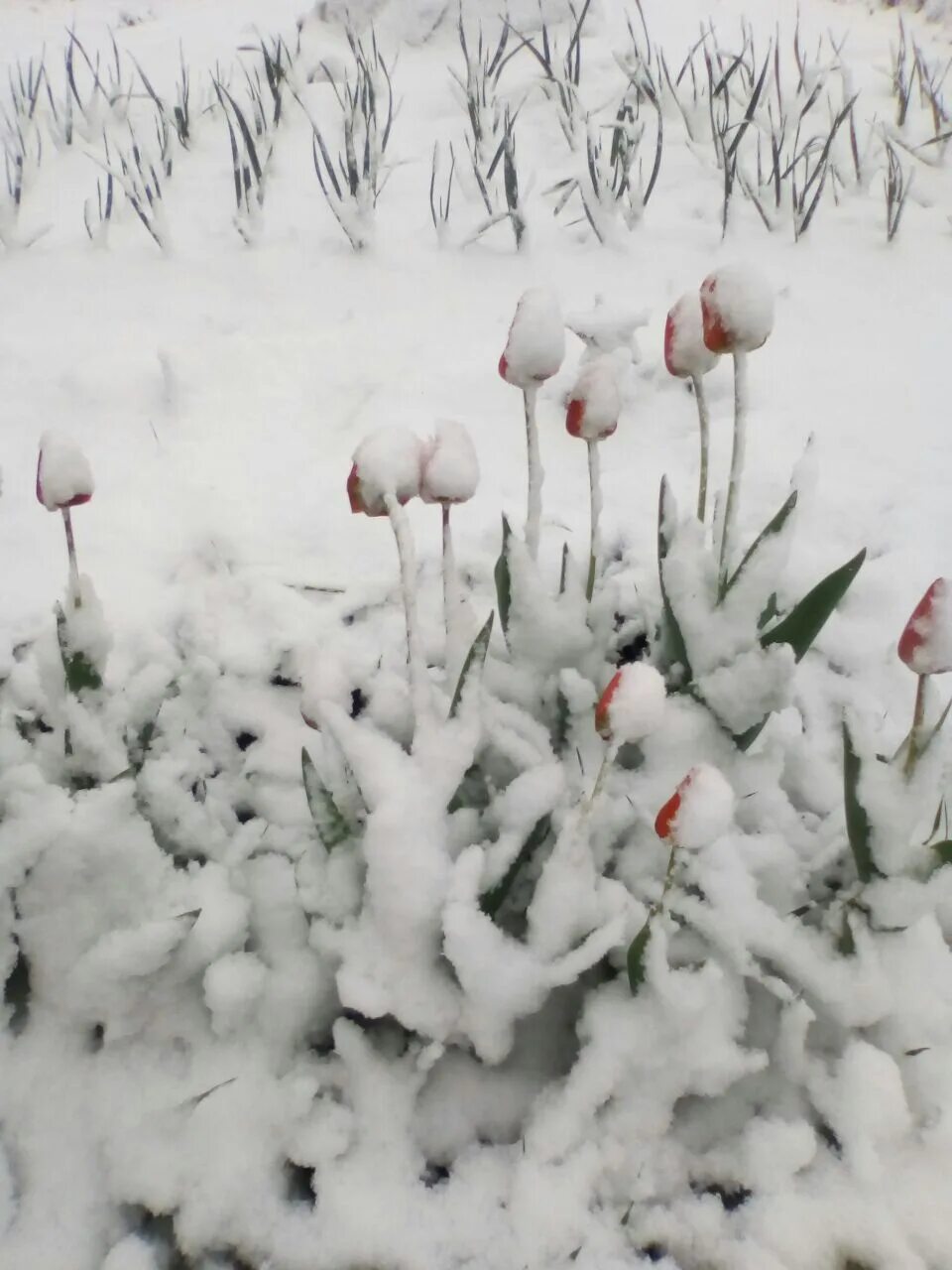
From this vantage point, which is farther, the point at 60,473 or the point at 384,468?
the point at 60,473

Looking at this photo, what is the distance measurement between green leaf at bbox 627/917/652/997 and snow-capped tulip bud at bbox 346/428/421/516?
0.36m

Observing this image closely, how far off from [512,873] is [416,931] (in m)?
0.09

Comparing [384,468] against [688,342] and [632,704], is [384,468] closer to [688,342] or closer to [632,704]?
[632,704]

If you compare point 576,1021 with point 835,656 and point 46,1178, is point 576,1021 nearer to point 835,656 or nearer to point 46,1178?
point 46,1178

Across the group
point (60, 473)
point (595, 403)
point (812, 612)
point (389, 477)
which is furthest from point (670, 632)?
point (60, 473)

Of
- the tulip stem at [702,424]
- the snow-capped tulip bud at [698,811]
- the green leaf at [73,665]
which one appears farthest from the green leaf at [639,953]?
the green leaf at [73,665]

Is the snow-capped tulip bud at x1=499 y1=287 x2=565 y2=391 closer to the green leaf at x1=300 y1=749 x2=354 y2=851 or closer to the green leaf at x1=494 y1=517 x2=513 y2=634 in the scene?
the green leaf at x1=494 y1=517 x2=513 y2=634

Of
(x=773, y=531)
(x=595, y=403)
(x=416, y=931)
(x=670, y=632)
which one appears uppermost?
(x=595, y=403)

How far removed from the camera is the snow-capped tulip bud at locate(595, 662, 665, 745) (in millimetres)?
600

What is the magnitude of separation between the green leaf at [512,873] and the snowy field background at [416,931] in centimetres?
2

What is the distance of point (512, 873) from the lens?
2.38 ft

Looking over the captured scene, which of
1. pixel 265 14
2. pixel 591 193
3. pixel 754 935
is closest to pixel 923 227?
pixel 591 193

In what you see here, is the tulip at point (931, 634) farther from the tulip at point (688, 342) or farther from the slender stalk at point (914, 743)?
the tulip at point (688, 342)

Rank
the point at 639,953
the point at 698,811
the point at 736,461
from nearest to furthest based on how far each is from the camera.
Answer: the point at 698,811
the point at 639,953
the point at 736,461
